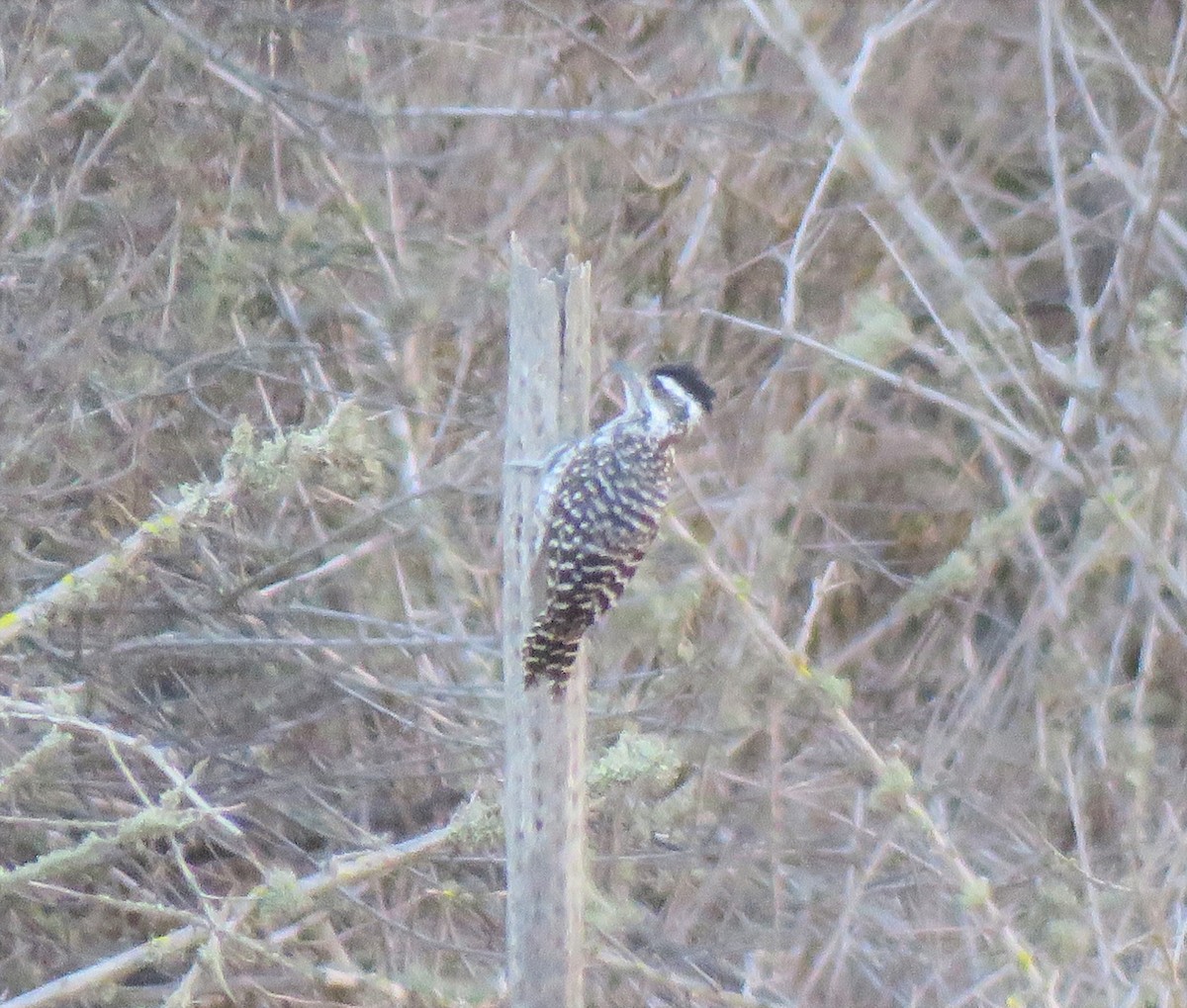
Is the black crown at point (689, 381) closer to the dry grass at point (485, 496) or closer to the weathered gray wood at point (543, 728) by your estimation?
the dry grass at point (485, 496)

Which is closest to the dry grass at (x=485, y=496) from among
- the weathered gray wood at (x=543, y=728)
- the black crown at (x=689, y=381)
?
the black crown at (x=689, y=381)

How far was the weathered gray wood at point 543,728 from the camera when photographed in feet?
11.8

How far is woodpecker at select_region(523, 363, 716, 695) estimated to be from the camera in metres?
3.64

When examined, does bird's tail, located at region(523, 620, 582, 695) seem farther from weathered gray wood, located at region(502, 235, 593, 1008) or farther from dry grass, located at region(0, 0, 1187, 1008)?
dry grass, located at region(0, 0, 1187, 1008)

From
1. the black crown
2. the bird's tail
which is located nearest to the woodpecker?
the bird's tail

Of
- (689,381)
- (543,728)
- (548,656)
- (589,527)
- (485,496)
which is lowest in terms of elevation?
(485,496)

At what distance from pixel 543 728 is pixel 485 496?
1738mm

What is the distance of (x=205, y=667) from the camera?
5.43 m

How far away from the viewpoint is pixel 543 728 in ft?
12.1

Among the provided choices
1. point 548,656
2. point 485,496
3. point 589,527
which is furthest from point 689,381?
point 485,496

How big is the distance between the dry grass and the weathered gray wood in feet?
1.60

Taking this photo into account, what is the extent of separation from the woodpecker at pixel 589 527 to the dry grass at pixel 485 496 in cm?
27

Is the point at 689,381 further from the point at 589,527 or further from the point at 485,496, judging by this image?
the point at 485,496

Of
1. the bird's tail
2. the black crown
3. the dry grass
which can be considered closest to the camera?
the bird's tail
